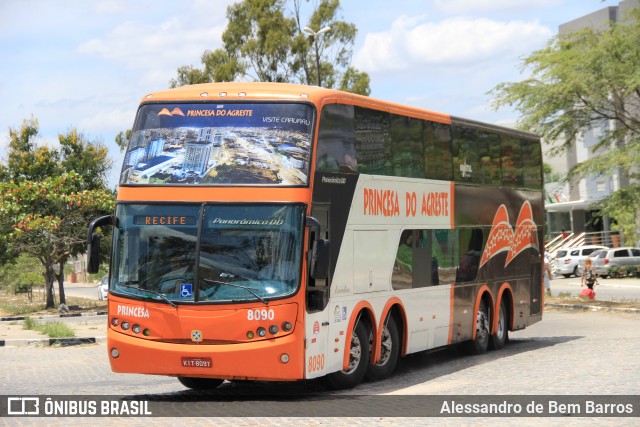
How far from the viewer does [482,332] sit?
1978 cm

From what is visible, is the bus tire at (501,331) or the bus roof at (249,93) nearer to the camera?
the bus roof at (249,93)

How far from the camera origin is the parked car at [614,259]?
5391 centimetres

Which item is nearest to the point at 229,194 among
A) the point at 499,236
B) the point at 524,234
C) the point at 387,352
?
the point at 387,352

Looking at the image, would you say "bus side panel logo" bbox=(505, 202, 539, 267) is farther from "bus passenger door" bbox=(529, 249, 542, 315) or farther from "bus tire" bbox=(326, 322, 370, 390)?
"bus tire" bbox=(326, 322, 370, 390)

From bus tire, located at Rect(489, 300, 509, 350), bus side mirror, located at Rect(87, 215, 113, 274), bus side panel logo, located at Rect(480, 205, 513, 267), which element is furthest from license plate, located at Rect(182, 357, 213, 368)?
bus tire, located at Rect(489, 300, 509, 350)

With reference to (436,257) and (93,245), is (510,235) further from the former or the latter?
(93,245)

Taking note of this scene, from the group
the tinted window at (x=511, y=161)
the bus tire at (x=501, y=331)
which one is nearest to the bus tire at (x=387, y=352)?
the bus tire at (x=501, y=331)

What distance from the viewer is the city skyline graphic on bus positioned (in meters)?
13.1

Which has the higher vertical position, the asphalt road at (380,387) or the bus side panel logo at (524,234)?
the bus side panel logo at (524,234)

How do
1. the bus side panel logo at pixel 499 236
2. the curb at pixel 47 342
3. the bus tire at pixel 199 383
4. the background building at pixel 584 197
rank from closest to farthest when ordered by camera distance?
the bus tire at pixel 199 383 → the bus side panel logo at pixel 499 236 → the curb at pixel 47 342 → the background building at pixel 584 197

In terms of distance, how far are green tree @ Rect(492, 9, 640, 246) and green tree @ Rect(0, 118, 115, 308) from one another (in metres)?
15.9

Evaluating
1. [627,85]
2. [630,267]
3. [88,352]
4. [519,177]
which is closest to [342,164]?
[519,177]

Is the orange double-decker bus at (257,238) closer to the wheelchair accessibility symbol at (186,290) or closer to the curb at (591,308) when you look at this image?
the wheelchair accessibility symbol at (186,290)

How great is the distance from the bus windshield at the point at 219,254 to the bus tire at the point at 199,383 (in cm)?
191
